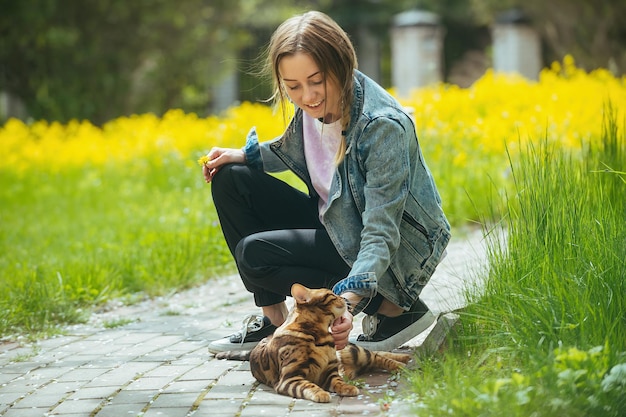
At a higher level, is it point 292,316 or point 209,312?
point 292,316

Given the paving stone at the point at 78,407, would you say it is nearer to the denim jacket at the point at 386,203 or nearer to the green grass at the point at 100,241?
the denim jacket at the point at 386,203

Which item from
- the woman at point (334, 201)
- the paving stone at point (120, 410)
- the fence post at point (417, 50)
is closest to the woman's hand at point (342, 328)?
the woman at point (334, 201)

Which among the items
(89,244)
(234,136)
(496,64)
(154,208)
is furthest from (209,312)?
(496,64)

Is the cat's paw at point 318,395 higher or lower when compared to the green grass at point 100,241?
higher

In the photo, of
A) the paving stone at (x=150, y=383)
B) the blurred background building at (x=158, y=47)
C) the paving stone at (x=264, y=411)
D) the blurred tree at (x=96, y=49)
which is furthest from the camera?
the blurred tree at (x=96, y=49)

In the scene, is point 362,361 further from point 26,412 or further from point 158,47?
point 158,47

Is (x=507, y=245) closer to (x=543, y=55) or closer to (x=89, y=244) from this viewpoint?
(x=89, y=244)

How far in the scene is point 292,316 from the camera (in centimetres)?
320

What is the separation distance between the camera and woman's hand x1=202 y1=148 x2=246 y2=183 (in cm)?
379

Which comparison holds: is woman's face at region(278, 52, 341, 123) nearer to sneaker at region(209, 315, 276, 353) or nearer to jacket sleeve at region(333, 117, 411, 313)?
jacket sleeve at region(333, 117, 411, 313)

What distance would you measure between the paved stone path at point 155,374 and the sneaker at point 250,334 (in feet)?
0.26

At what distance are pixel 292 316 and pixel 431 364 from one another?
20.9 inches

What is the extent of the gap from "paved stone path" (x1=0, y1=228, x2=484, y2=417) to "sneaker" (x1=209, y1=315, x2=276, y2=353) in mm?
80

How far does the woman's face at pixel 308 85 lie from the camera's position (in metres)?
3.30
